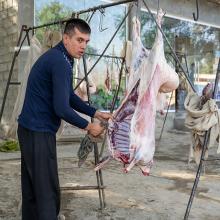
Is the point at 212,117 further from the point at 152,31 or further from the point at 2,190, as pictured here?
the point at 152,31

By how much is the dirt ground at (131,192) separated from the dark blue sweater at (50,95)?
1.38 meters

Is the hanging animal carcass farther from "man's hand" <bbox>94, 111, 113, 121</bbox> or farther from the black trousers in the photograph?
the black trousers

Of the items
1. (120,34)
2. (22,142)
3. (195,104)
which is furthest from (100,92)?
(22,142)

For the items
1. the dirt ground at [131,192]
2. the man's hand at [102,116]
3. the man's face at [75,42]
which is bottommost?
the dirt ground at [131,192]

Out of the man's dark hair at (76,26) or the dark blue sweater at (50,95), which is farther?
the man's dark hair at (76,26)

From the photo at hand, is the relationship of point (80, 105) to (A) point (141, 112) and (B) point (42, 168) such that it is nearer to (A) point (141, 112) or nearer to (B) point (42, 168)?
(A) point (141, 112)

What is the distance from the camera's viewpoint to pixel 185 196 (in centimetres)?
511

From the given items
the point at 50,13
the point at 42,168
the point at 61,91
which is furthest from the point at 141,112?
the point at 50,13

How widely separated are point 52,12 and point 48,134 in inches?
268

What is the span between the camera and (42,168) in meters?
3.24

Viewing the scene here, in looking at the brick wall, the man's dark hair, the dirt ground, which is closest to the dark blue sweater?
the man's dark hair

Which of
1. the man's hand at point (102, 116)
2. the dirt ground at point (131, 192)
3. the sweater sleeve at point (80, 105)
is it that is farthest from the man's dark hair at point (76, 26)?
the dirt ground at point (131, 192)

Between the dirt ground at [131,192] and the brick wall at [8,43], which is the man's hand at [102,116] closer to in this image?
the dirt ground at [131,192]

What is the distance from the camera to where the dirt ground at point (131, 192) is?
14.4 feet
